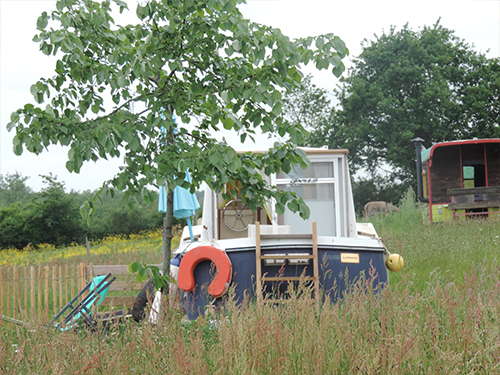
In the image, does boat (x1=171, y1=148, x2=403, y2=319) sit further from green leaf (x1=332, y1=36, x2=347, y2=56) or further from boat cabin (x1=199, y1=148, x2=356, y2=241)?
green leaf (x1=332, y1=36, x2=347, y2=56)

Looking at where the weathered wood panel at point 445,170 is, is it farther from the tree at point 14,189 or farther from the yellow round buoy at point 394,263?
the tree at point 14,189

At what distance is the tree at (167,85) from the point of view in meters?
3.49

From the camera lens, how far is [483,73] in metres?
29.9

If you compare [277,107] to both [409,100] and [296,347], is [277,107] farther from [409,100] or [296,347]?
[409,100]

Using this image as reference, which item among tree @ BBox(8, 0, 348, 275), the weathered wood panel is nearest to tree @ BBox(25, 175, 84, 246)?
the weathered wood panel

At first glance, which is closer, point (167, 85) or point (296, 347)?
point (296, 347)

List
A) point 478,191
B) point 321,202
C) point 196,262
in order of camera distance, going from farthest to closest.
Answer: point 478,191, point 321,202, point 196,262

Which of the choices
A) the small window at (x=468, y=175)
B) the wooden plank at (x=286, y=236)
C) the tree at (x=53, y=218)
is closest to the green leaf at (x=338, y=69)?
the wooden plank at (x=286, y=236)

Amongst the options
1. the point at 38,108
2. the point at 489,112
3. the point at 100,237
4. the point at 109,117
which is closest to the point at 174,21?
the point at 109,117

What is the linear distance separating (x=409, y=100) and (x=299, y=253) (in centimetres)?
2744

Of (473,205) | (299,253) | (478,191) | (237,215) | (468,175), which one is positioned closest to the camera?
(299,253)

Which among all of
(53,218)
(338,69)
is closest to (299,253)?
(338,69)

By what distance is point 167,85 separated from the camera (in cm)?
411

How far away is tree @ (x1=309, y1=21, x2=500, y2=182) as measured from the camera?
29812mm
